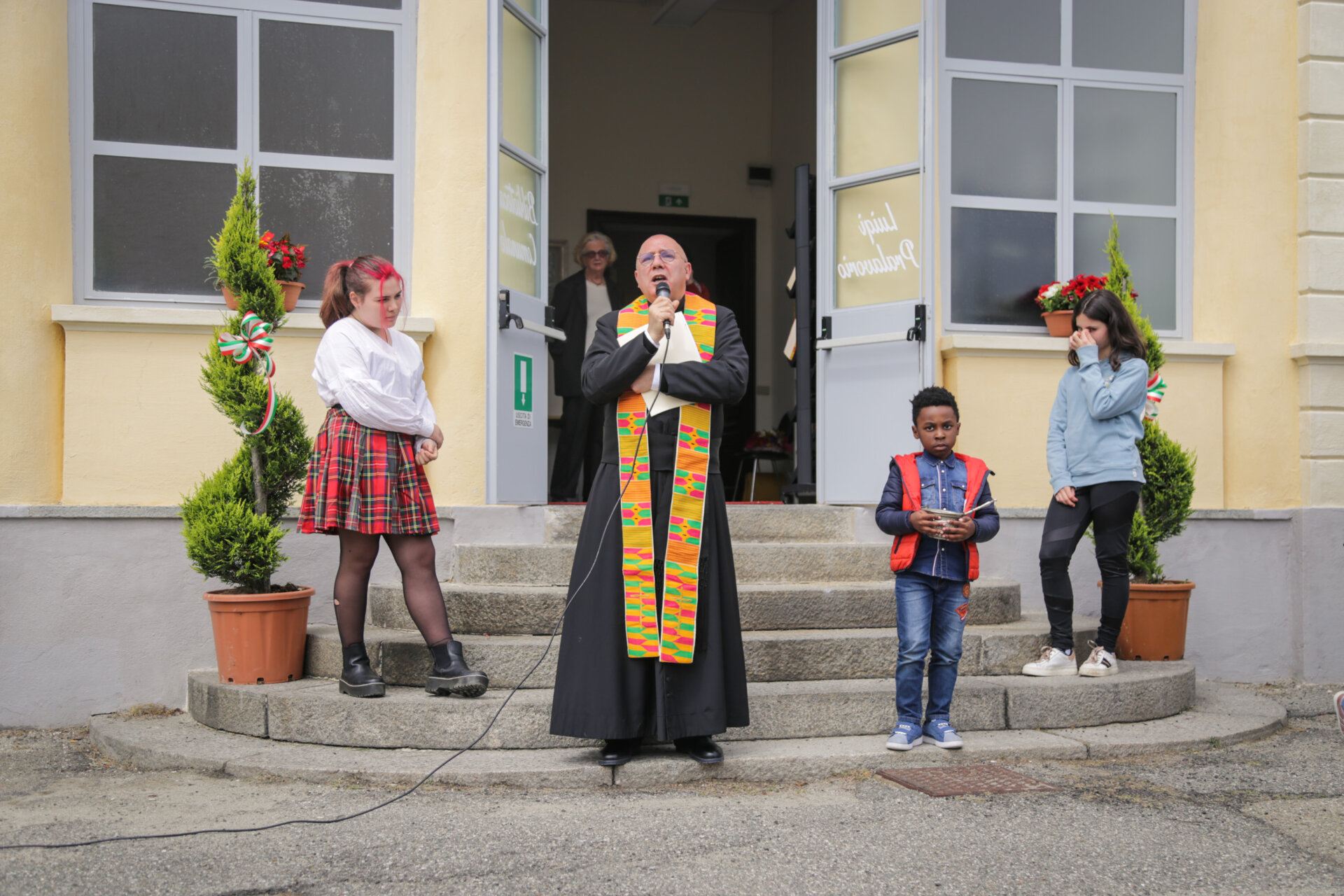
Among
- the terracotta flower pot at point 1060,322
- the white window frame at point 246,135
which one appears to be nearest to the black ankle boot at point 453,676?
the white window frame at point 246,135

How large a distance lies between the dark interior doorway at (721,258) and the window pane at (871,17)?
358 centimetres

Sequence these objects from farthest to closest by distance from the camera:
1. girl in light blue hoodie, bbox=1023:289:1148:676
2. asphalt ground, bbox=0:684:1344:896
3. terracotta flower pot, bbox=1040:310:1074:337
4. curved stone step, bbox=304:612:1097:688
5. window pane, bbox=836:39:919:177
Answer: terracotta flower pot, bbox=1040:310:1074:337 → window pane, bbox=836:39:919:177 → girl in light blue hoodie, bbox=1023:289:1148:676 → curved stone step, bbox=304:612:1097:688 → asphalt ground, bbox=0:684:1344:896

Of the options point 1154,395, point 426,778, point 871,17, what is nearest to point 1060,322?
point 1154,395

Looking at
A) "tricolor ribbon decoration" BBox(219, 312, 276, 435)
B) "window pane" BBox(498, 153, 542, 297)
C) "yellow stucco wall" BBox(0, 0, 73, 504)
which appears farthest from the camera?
"window pane" BBox(498, 153, 542, 297)

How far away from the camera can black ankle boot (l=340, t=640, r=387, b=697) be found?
442 centimetres

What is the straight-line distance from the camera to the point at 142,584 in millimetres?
5559

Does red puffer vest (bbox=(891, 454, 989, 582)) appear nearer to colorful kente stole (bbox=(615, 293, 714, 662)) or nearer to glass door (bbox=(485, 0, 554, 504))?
colorful kente stole (bbox=(615, 293, 714, 662))

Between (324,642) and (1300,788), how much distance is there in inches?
154

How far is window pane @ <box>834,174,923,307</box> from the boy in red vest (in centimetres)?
210

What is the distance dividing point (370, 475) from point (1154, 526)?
391 centimetres

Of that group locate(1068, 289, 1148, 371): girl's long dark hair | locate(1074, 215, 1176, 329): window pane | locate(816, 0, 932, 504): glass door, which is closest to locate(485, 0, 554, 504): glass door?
locate(816, 0, 932, 504): glass door

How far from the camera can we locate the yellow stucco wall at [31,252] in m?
5.54

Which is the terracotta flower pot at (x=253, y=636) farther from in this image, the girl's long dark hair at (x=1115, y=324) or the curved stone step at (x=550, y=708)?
the girl's long dark hair at (x=1115, y=324)

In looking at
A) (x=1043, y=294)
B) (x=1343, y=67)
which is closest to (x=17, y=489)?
(x=1043, y=294)
